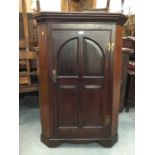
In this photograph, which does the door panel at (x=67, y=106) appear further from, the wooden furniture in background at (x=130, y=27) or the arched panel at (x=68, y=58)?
the wooden furniture in background at (x=130, y=27)

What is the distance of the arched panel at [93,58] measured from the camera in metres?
2.35

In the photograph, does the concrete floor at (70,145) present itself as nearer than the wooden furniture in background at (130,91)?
Yes

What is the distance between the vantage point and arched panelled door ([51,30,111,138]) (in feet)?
7.64

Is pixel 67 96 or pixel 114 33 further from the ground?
pixel 114 33

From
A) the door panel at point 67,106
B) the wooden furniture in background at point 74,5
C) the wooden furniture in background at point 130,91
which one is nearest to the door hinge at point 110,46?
the door panel at point 67,106

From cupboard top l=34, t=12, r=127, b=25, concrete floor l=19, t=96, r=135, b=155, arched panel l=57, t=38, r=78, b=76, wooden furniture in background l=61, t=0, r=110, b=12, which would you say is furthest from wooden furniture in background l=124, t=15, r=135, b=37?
arched panel l=57, t=38, r=78, b=76

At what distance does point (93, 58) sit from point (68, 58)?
0.88 ft

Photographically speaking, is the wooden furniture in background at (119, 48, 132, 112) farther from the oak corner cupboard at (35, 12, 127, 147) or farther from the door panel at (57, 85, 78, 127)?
the door panel at (57, 85, 78, 127)

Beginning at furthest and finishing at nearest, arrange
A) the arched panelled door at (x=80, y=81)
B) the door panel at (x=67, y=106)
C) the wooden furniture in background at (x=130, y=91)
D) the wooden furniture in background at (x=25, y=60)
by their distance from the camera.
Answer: the wooden furniture in background at (x=130, y=91), the wooden furniture in background at (x=25, y=60), the door panel at (x=67, y=106), the arched panelled door at (x=80, y=81)

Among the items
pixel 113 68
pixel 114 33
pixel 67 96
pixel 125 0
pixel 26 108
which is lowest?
pixel 26 108
